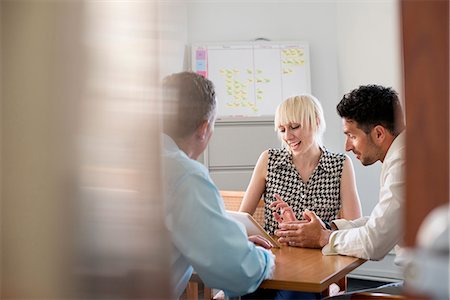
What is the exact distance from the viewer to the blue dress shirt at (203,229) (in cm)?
159

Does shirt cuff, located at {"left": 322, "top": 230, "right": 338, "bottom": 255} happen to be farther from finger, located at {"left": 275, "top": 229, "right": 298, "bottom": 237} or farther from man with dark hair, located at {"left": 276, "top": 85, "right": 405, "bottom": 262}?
finger, located at {"left": 275, "top": 229, "right": 298, "bottom": 237}

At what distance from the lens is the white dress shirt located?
194 centimetres

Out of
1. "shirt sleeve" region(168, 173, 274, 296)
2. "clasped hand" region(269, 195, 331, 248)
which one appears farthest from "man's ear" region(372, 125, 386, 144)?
"shirt sleeve" region(168, 173, 274, 296)

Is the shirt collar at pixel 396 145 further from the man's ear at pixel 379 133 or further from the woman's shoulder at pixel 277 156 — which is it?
the woman's shoulder at pixel 277 156

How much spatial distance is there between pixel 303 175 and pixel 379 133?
0.54 metres

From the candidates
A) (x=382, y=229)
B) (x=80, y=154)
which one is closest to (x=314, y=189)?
(x=382, y=229)

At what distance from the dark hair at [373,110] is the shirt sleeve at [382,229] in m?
0.28

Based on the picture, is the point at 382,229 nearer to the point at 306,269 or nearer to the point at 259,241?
the point at 306,269

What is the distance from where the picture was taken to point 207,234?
159 centimetres

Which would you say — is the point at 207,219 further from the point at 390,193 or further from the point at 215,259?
the point at 390,193

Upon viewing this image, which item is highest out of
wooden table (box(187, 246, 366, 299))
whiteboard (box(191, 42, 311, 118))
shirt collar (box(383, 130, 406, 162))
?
whiteboard (box(191, 42, 311, 118))

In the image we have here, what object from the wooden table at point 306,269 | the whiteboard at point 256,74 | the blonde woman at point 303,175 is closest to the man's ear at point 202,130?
the wooden table at point 306,269

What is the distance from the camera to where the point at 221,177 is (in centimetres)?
413

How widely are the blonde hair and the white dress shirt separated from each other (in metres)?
0.67
